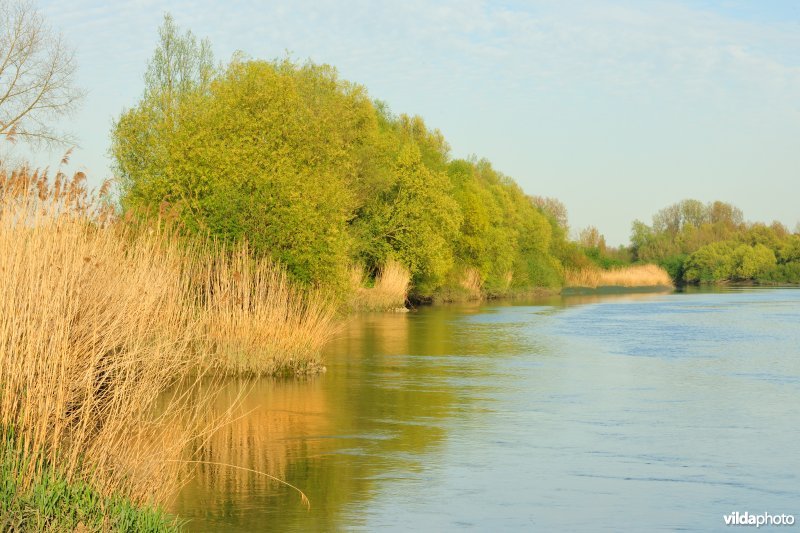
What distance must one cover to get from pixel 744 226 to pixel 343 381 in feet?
342

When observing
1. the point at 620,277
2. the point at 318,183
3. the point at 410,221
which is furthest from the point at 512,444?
the point at 620,277

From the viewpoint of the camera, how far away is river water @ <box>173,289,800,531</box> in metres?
9.34

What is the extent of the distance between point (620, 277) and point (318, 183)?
6838cm

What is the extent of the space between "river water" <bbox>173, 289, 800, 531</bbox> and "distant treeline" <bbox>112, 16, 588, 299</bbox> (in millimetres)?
3772

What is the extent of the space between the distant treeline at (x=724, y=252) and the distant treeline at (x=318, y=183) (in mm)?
20534

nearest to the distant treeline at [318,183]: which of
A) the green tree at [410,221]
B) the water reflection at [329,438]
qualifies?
the green tree at [410,221]

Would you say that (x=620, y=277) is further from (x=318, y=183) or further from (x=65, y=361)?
(x=65, y=361)

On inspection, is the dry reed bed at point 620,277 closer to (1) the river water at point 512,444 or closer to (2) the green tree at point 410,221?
(2) the green tree at point 410,221

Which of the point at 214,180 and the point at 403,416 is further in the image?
the point at 214,180

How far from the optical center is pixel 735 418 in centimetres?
1482

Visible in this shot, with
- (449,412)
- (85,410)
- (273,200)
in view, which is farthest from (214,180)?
(85,410)

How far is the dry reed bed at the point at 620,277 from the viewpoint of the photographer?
280 ft

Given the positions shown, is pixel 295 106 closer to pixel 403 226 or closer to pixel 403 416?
pixel 403 226

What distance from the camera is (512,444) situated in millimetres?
12602
